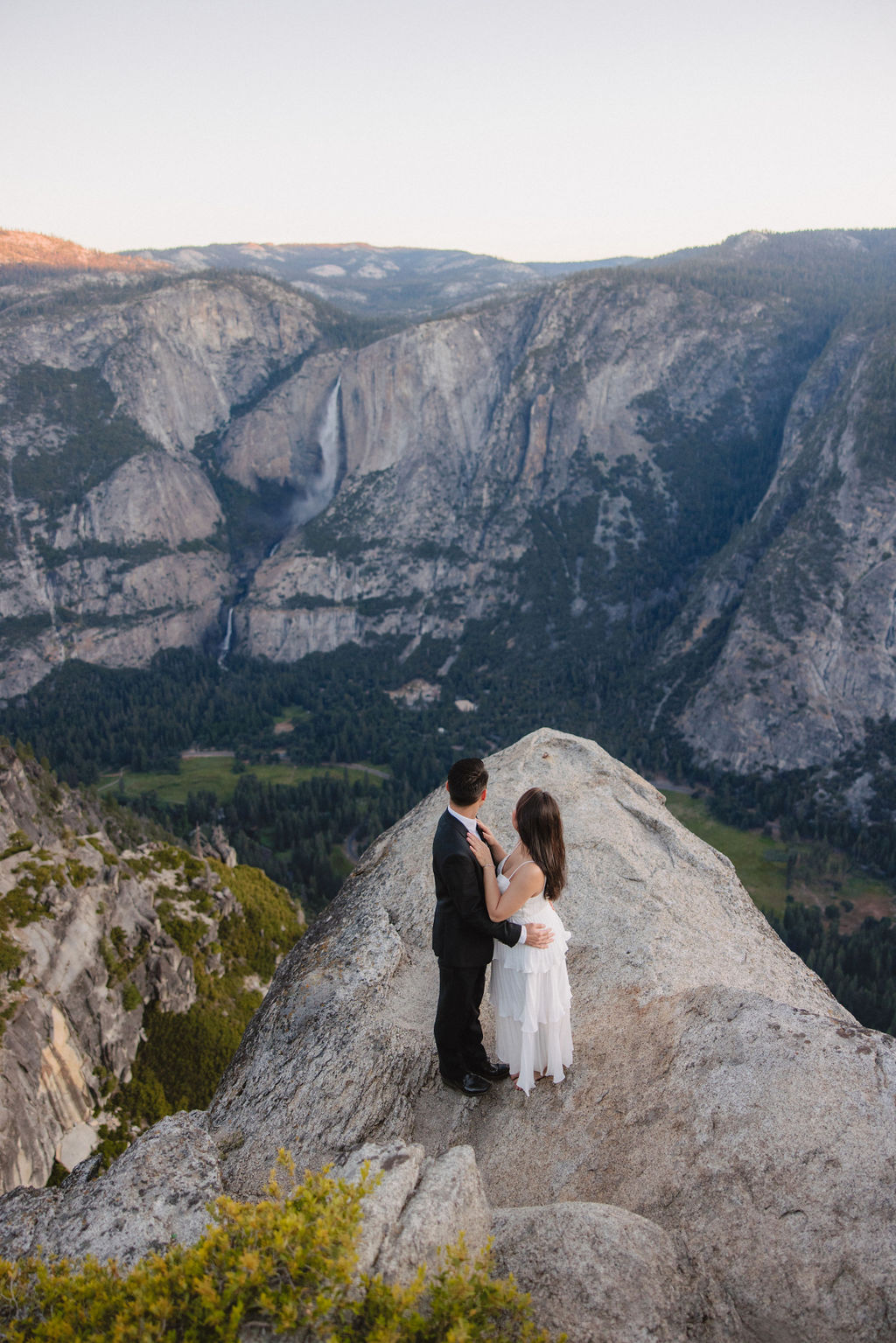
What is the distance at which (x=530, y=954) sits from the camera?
8594 mm

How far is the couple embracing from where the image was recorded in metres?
8.30

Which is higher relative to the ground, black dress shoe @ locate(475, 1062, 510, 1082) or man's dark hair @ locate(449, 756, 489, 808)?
man's dark hair @ locate(449, 756, 489, 808)

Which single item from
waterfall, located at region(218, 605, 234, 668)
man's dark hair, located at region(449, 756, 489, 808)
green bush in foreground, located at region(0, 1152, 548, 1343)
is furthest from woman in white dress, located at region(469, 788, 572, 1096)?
waterfall, located at region(218, 605, 234, 668)

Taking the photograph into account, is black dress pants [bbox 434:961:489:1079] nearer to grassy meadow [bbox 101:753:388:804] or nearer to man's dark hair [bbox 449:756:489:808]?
man's dark hair [bbox 449:756:489:808]

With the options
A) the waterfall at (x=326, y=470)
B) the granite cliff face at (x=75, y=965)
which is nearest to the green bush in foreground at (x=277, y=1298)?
the granite cliff face at (x=75, y=965)

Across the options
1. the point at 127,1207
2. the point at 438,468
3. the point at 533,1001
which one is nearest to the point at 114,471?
the point at 438,468

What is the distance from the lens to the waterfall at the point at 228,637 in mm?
168375

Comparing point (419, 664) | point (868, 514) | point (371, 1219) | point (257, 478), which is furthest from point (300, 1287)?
point (257, 478)

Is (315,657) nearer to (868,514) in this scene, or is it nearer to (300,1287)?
(868,514)

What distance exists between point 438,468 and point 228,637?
64971mm

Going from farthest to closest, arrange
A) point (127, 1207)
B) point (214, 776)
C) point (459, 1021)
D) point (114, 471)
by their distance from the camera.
Result: 1. point (114, 471)
2. point (214, 776)
3. point (459, 1021)
4. point (127, 1207)

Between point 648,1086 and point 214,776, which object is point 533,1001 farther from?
point 214,776

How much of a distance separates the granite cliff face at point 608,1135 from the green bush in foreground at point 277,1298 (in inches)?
19.5

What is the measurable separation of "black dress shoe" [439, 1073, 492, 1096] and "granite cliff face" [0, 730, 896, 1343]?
0.16 meters
